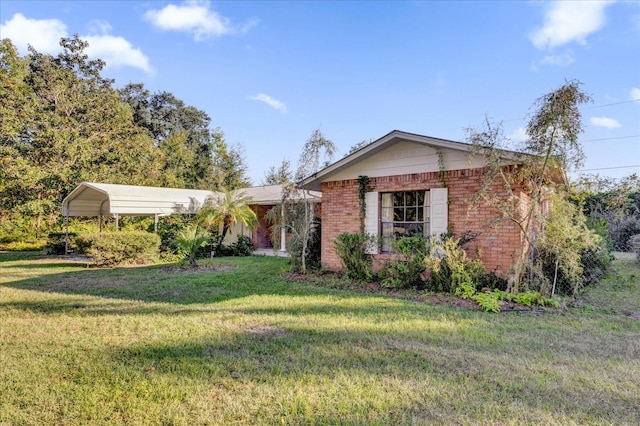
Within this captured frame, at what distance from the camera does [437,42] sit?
41.2ft

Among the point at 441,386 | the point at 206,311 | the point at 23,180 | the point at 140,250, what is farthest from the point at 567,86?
the point at 23,180

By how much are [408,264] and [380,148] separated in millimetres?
3120

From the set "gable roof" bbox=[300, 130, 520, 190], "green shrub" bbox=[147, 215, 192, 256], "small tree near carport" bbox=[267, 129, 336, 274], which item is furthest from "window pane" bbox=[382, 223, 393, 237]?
"green shrub" bbox=[147, 215, 192, 256]

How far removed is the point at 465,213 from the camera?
27.8 ft

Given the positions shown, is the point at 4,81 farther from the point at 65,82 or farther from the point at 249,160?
the point at 249,160

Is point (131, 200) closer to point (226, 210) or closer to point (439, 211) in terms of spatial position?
point (226, 210)

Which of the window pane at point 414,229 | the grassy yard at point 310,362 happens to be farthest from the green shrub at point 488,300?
the window pane at point 414,229

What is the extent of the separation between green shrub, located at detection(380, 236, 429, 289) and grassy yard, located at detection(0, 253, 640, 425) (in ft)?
4.30

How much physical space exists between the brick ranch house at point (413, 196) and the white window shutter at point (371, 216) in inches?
1.1

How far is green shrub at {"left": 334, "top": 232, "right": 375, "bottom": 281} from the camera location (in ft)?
31.3

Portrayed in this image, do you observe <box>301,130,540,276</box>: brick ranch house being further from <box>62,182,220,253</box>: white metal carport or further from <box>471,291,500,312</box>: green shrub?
<box>62,182,220,253</box>: white metal carport

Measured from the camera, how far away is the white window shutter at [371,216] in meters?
9.90

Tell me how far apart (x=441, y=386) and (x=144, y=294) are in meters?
6.83

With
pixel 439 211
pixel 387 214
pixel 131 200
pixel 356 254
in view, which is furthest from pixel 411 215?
pixel 131 200
